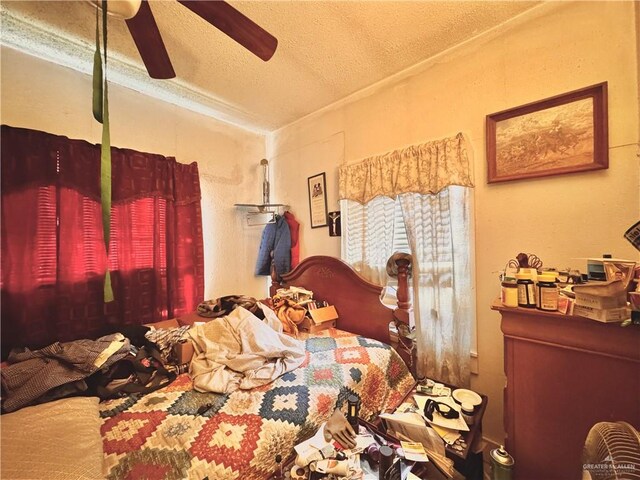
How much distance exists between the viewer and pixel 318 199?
2.49m

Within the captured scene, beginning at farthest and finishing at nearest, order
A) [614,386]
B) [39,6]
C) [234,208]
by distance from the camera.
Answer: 1. [234,208]
2. [39,6]
3. [614,386]

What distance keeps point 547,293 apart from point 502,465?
76 cm

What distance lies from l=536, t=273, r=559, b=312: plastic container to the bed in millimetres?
768

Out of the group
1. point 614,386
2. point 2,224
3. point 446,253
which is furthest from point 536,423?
point 2,224

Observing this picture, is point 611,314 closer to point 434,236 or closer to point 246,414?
point 434,236

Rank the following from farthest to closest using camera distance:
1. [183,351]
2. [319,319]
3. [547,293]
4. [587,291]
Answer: [319,319] < [183,351] < [547,293] < [587,291]

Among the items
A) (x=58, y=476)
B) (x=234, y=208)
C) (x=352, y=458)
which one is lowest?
(x=352, y=458)

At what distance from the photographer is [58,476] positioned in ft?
2.25

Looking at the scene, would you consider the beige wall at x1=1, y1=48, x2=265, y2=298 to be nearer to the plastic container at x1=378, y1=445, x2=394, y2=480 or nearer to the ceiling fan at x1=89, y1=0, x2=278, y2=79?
the ceiling fan at x1=89, y1=0, x2=278, y2=79

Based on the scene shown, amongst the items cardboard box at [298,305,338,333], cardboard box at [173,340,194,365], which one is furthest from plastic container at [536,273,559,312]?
cardboard box at [173,340,194,365]

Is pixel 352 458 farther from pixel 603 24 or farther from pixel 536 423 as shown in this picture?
pixel 603 24

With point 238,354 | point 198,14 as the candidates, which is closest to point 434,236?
point 238,354

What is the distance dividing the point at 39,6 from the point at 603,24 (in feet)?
9.63

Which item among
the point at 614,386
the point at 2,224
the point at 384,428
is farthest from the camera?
the point at 2,224
